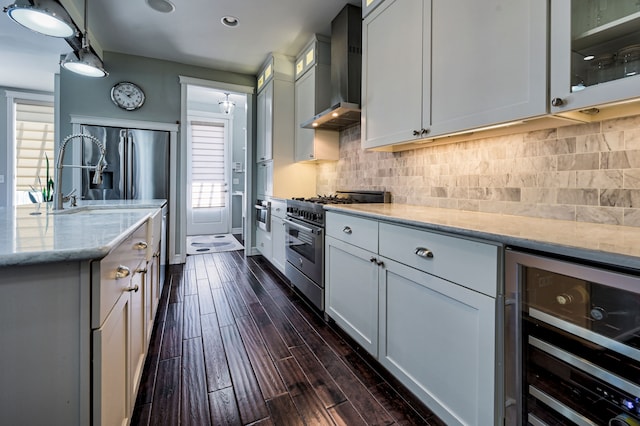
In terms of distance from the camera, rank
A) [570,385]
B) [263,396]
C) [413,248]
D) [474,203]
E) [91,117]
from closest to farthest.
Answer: [570,385]
[413,248]
[263,396]
[474,203]
[91,117]

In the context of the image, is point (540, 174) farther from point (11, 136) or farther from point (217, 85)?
point (11, 136)

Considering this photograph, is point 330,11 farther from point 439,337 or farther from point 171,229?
point 171,229

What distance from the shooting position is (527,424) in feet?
3.16

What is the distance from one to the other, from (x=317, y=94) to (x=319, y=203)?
1432 millimetres

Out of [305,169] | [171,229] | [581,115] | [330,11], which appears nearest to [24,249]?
[581,115]

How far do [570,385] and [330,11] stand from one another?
313cm

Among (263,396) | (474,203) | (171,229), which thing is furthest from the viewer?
(171,229)

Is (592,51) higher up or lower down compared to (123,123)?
lower down

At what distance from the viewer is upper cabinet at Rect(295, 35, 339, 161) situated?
3240 millimetres

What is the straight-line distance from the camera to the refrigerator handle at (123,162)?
12.4ft

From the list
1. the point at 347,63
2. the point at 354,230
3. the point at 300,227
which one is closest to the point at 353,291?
the point at 354,230

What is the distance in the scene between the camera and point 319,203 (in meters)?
2.44

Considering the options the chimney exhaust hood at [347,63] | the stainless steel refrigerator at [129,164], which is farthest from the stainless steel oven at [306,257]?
the stainless steel refrigerator at [129,164]

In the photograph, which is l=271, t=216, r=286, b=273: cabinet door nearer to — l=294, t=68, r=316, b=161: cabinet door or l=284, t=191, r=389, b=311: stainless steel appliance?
l=284, t=191, r=389, b=311: stainless steel appliance
